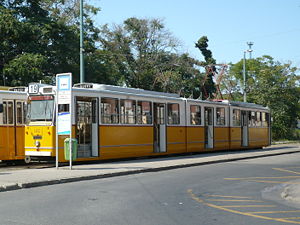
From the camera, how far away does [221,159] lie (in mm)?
22469

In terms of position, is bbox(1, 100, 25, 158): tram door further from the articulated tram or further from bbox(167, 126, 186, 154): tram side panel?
bbox(167, 126, 186, 154): tram side panel

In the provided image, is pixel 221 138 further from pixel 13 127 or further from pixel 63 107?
pixel 13 127

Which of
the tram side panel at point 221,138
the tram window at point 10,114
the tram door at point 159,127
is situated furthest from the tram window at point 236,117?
the tram window at point 10,114

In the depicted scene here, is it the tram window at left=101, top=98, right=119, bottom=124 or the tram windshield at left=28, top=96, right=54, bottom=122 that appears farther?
the tram window at left=101, top=98, right=119, bottom=124

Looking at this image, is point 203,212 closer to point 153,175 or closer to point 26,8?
point 153,175

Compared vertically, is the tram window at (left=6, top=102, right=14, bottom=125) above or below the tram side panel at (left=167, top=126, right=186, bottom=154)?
above

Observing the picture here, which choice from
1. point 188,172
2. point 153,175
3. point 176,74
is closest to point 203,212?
point 153,175

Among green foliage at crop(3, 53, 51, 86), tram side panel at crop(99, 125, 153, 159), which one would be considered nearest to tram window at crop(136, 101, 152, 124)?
tram side panel at crop(99, 125, 153, 159)

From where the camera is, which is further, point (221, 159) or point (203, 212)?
point (221, 159)

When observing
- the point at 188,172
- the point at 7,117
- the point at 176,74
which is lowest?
the point at 188,172

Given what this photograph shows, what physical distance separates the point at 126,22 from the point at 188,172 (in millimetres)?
34659

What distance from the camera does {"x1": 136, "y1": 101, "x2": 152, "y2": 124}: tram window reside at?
2223 centimetres

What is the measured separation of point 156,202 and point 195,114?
16.6 meters

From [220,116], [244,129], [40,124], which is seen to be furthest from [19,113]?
[244,129]
